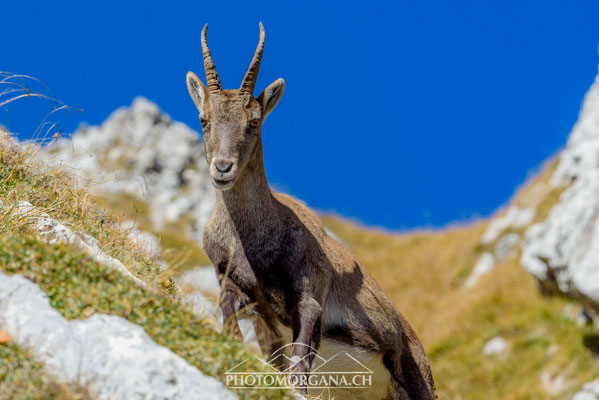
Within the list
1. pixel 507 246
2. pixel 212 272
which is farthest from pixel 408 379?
pixel 507 246

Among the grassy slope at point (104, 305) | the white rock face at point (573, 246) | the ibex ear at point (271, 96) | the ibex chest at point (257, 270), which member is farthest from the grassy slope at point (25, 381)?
the white rock face at point (573, 246)

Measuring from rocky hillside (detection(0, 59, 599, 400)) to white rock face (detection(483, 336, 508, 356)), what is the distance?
5 cm

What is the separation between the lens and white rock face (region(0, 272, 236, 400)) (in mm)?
4785

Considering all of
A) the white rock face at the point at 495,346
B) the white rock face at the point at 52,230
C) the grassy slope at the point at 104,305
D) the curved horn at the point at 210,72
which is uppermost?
the white rock face at the point at 495,346

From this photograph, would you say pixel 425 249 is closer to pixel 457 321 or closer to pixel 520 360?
pixel 457 321

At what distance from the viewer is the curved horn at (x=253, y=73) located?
25.9 feet

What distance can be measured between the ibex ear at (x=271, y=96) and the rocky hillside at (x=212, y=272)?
2182 mm

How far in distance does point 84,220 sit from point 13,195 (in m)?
0.98

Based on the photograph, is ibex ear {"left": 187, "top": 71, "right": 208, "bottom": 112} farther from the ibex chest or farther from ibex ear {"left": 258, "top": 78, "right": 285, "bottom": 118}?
the ibex chest

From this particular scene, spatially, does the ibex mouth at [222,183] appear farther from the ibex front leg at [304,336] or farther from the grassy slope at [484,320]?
the grassy slope at [484,320]

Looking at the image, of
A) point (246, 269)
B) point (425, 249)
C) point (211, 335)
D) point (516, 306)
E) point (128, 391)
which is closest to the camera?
point (128, 391)

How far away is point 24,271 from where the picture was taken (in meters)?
5.41

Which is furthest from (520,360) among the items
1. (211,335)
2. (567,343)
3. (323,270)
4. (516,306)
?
(211,335)

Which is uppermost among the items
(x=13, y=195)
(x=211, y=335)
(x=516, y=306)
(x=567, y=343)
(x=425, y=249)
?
(x=425, y=249)
